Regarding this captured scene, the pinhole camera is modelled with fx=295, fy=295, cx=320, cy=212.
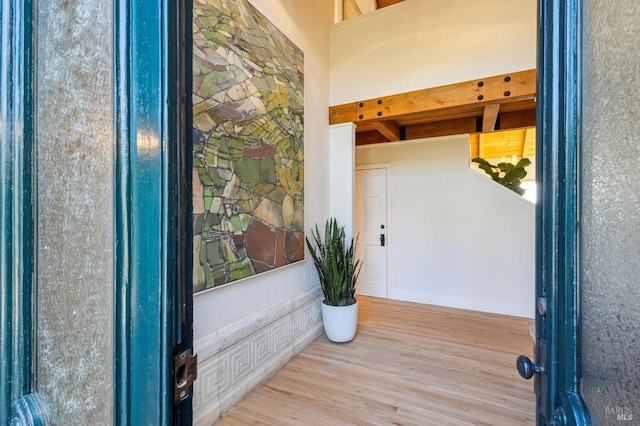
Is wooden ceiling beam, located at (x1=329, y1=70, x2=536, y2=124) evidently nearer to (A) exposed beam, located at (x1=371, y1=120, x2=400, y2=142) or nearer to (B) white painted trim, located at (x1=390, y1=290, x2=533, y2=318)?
(A) exposed beam, located at (x1=371, y1=120, x2=400, y2=142)

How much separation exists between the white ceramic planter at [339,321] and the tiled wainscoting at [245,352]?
0.20 m

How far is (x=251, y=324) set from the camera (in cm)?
217

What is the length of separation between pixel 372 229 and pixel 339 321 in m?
1.99

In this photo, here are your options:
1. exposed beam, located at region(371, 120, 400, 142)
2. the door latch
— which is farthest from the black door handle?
exposed beam, located at region(371, 120, 400, 142)

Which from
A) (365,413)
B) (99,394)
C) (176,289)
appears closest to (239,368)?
(365,413)

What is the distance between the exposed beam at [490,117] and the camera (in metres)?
3.05

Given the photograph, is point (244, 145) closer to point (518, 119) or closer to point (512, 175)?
point (518, 119)

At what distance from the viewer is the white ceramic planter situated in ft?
9.44

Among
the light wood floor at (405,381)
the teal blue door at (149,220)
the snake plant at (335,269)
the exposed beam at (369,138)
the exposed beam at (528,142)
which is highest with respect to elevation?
the exposed beam at (528,142)

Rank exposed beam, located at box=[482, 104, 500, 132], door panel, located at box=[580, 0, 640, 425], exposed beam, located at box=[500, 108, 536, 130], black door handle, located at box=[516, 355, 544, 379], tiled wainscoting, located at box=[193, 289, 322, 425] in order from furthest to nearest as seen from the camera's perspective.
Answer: exposed beam, located at box=[500, 108, 536, 130] → exposed beam, located at box=[482, 104, 500, 132] → tiled wainscoting, located at box=[193, 289, 322, 425] → black door handle, located at box=[516, 355, 544, 379] → door panel, located at box=[580, 0, 640, 425]

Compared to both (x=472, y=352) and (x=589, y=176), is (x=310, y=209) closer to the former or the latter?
(x=472, y=352)

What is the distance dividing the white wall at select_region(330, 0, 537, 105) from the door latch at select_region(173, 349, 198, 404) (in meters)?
3.10

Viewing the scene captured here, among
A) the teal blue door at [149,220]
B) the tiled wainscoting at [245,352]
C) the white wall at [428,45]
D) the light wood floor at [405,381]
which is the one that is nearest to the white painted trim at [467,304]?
the light wood floor at [405,381]

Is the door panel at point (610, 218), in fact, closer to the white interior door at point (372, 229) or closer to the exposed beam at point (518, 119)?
the exposed beam at point (518, 119)
